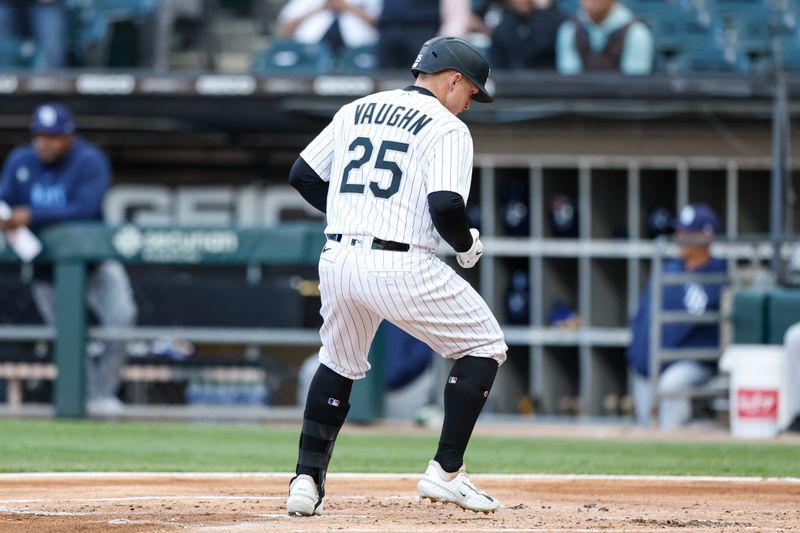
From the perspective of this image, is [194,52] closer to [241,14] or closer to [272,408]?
[241,14]

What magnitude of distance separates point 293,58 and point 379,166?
27.3 ft

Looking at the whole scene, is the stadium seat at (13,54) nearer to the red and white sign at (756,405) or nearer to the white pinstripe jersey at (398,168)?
the red and white sign at (756,405)

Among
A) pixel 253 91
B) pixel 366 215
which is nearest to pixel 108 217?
pixel 253 91

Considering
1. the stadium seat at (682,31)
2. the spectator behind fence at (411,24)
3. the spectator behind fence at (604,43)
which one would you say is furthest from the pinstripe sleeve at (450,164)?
the stadium seat at (682,31)

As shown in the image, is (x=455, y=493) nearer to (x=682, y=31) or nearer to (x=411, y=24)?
(x=411, y=24)

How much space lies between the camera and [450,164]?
15.6ft

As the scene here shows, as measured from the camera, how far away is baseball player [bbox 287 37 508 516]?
15.8ft

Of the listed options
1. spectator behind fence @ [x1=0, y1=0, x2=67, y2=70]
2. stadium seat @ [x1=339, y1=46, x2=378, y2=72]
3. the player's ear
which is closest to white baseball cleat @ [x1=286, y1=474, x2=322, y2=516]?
the player's ear

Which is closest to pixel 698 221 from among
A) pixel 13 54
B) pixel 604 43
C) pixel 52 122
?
pixel 604 43

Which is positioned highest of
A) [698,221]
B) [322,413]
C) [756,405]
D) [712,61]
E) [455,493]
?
[712,61]

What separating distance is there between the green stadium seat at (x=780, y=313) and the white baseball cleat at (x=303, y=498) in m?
→ 5.76

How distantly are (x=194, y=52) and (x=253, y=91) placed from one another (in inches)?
70.4

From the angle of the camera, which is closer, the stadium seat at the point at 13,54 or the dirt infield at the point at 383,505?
the dirt infield at the point at 383,505

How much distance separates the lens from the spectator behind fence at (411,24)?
12516 mm
